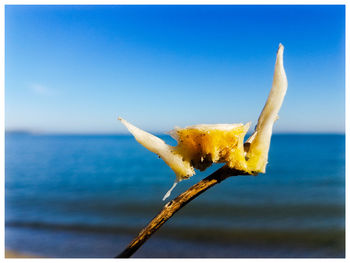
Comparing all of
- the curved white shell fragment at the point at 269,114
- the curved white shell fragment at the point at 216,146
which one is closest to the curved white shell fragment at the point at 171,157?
the curved white shell fragment at the point at 216,146

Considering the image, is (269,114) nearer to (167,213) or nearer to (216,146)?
(216,146)

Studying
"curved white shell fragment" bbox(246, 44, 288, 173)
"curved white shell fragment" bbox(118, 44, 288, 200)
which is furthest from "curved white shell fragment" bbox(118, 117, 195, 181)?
"curved white shell fragment" bbox(246, 44, 288, 173)

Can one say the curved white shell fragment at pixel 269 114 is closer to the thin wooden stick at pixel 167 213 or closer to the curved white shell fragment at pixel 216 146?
the curved white shell fragment at pixel 216 146

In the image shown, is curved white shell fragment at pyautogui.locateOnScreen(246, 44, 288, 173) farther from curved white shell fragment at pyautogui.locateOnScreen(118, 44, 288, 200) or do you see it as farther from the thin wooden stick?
the thin wooden stick

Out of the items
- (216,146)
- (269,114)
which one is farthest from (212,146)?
(269,114)

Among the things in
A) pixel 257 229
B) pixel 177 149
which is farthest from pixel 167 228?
pixel 177 149

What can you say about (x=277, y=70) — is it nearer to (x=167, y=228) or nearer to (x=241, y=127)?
(x=241, y=127)
